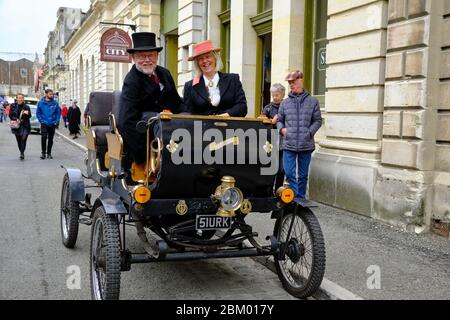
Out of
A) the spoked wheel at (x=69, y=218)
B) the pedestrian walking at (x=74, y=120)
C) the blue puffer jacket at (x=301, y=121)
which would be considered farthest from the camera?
the pedestrian walking at (x=74, y=120)

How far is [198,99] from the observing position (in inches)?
195

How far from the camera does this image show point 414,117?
23.0 ft

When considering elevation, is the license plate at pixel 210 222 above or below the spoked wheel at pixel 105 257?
above

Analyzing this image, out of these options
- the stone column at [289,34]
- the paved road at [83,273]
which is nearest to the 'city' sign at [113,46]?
the stone column at [289,34]

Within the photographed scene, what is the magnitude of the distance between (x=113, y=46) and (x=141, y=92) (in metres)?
14.8

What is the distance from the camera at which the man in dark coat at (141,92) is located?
14.7ft

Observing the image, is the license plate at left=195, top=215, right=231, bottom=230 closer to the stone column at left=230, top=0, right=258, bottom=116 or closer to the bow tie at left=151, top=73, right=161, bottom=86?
the bow tie at left=151, top=73, right=161, bottom=86

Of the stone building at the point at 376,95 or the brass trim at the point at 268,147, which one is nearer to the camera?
the brass trim at the point at 268,147

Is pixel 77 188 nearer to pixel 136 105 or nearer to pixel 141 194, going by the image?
pixel 136 105

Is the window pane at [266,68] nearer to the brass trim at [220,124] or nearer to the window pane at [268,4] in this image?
the window pane at [268,4]

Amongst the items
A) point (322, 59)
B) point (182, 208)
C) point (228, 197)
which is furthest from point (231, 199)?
point (322, 59)

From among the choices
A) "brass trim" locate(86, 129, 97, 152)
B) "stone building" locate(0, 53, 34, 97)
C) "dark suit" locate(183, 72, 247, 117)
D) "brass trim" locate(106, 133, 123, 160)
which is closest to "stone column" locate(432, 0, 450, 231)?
"dark suit" locate(183, 72, 247, 117)
